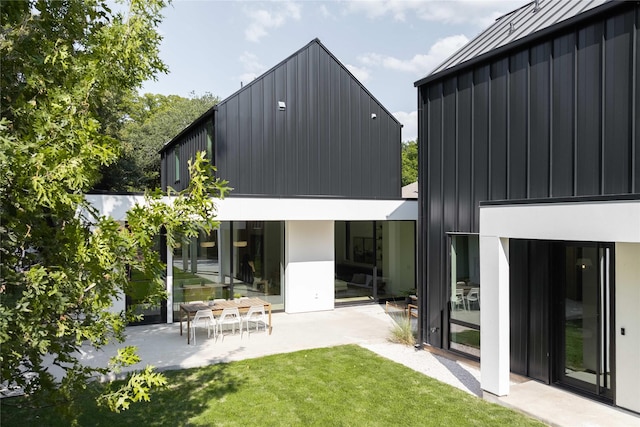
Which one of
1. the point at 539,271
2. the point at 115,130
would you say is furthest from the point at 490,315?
the point at 115,130

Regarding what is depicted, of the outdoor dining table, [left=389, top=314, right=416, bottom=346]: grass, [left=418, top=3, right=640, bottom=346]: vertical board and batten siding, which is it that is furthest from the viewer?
the outdoor dining table

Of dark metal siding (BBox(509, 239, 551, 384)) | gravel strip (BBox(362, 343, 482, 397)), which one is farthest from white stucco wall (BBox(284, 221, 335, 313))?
dark metal siding (BBox(509, 239, 551, 384))

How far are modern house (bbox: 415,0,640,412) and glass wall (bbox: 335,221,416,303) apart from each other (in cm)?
579

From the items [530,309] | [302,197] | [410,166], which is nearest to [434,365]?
[530,309]

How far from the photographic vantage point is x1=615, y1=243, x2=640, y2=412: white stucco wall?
6266 mm

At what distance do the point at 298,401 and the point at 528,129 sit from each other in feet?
18.7

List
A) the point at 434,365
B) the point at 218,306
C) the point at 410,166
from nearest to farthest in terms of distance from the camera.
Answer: the point at 434,365
the point at 218,306
the point at 410,166

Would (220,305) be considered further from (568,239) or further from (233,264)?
(568,239)

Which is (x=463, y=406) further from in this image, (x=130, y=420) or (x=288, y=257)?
(x=288, y=257)

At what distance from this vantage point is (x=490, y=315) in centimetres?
691

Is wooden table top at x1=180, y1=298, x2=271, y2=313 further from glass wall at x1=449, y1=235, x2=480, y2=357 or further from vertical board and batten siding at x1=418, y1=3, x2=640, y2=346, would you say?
glass wall at x1=449, y1=235, x2=480, y2=357

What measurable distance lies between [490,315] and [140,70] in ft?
18.9

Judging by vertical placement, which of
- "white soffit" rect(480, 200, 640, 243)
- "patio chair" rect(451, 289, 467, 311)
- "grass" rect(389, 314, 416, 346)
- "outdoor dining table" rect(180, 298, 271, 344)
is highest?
"white soffit" rect(480, 200, 640, 243)

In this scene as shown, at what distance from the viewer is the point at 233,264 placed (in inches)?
518
